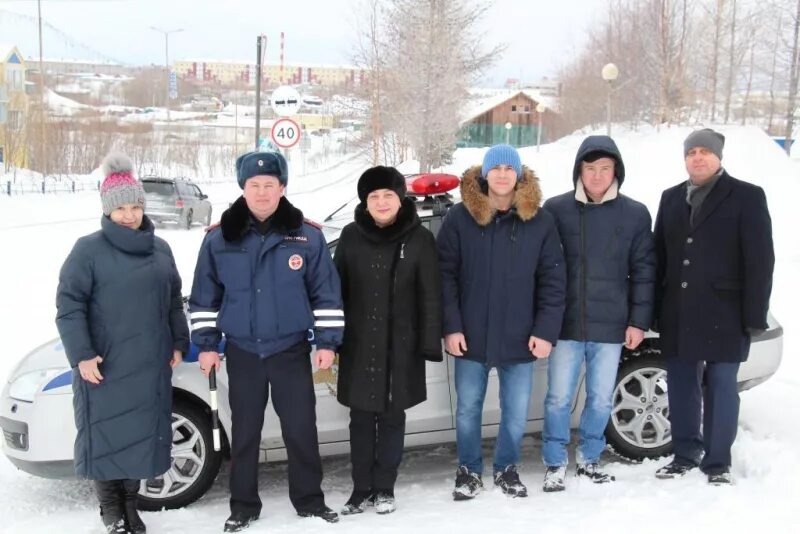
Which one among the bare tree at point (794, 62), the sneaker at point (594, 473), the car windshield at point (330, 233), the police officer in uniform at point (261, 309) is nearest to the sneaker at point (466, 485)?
the sneaker at point (594, 473)

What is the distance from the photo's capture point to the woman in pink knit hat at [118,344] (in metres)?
3.39

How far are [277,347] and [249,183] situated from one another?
0.82m

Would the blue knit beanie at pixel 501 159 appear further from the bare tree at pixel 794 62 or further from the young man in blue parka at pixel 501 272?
the bare tree at pixel 794 62

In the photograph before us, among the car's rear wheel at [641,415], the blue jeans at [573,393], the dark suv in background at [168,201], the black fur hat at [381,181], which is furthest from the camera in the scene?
the dark suv in background at [168,201]

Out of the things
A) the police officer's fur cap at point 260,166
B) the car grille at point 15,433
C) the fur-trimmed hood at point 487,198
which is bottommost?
the car grille at point 15,433

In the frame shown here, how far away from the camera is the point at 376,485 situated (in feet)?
12.7

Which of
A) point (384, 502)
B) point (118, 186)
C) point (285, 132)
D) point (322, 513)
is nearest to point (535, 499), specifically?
point (384, 502)

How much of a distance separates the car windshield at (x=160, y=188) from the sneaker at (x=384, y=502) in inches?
654

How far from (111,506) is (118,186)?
60.8 inches

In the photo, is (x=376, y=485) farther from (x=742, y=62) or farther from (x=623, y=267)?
(x=742, y=62)

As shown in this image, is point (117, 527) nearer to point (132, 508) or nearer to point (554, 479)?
point (132, 508)

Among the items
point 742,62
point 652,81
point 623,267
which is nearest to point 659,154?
point 652,81

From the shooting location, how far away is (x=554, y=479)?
4.04 metres


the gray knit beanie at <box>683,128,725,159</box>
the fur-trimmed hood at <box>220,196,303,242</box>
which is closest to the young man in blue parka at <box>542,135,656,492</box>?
the gray knit beanie at <box>683,128,725,159</box>
